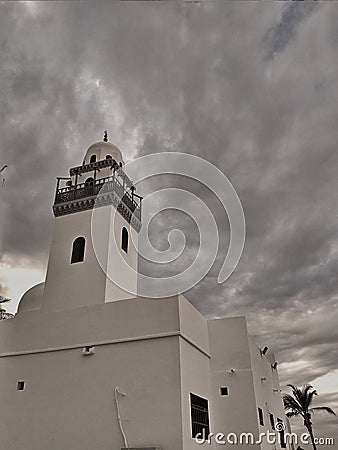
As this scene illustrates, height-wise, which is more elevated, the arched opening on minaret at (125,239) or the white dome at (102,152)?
the white dome at (102,152)

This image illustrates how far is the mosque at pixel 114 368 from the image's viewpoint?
12.5m

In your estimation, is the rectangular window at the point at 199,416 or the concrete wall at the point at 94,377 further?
the rectangular window at the point at 199,416

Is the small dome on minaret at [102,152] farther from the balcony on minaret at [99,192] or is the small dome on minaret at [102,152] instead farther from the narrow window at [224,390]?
the narrow window at [224,390]

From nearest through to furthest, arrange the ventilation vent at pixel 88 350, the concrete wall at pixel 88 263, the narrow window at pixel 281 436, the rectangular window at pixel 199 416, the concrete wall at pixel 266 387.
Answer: the rectangular window at pixel 199 416 < the ventilation vent at pixel 88 350 < the concrete wall at pixel 266 387 < the concrete wall at pixel 88 263 < the narrow window at pixel 281 436

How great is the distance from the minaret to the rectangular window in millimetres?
4996

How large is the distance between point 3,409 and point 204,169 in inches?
478

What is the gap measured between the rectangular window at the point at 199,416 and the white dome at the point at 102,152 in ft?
41.5

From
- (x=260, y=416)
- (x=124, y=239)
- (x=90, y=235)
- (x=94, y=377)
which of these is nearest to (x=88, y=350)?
(x=94, y=377)

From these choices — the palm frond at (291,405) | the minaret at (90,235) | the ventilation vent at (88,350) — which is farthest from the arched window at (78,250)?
the palm frond at (291,405)

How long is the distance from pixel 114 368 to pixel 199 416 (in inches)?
127

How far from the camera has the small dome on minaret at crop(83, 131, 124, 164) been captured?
21.3m

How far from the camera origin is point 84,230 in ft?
58.9

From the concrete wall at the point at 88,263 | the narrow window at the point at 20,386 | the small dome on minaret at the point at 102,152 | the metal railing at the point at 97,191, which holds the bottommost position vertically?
the narrow window at the point at 20,386

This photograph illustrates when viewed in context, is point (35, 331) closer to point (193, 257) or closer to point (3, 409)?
point (3, 409)
